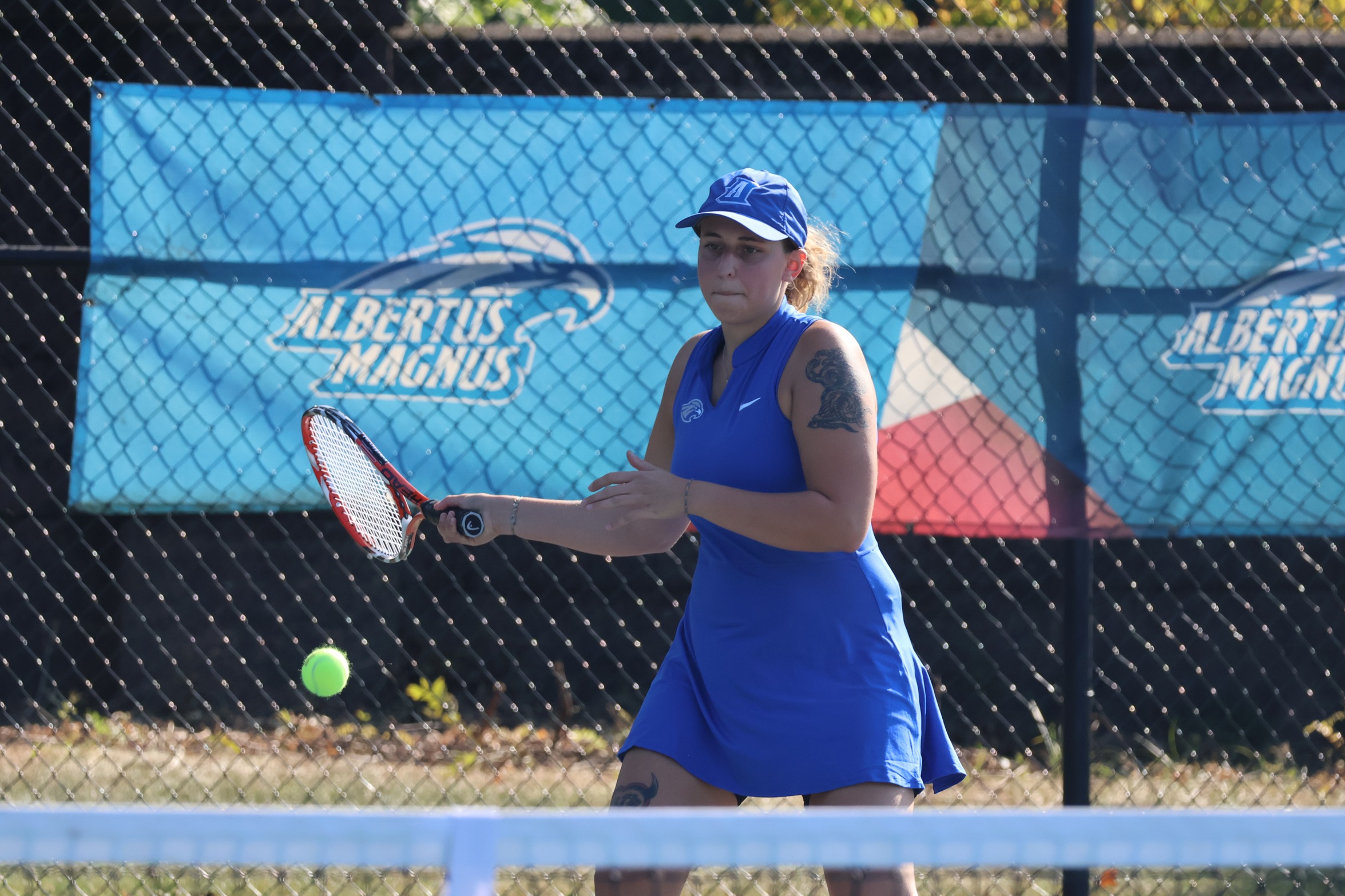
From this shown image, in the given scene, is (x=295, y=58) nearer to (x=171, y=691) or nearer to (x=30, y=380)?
(x=30, y=380)

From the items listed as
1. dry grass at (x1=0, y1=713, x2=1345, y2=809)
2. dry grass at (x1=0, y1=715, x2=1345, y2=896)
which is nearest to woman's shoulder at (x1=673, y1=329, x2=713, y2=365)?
dry grass at (x1=0, y1=715, x2=1345, y2=896)

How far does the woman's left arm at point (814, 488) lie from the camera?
2.09 m

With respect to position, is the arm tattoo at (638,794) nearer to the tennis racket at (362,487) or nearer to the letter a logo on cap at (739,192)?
the tennis racket at (362,487)

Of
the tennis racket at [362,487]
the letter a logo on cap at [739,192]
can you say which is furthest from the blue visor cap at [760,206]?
the tennis racket at [362,487]

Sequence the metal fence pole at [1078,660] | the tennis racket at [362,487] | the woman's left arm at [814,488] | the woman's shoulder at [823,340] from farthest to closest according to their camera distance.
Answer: the metal fence pole at [1078,660] → the tennis racket at [362,487] → the woman's shoulder at [823,340] → the woman's left arm at [814,488]

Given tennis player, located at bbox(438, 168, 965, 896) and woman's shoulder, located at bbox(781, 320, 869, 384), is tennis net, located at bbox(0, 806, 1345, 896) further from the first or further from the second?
woman's shoulder, located at bbox(781, 320, 869, 384)

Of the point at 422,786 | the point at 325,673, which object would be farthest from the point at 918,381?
the point at 422,786

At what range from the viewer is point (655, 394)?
3.39 m

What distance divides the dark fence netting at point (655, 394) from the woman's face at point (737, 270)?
1071 mm

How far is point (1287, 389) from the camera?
332cm

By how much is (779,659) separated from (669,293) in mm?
1396

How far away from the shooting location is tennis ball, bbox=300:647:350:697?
10.5 ft

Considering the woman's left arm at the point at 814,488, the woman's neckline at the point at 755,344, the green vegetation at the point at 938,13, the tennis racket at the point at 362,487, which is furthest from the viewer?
the green vegetation at the point at 938,13

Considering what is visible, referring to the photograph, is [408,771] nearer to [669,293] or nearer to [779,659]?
[669,293]
